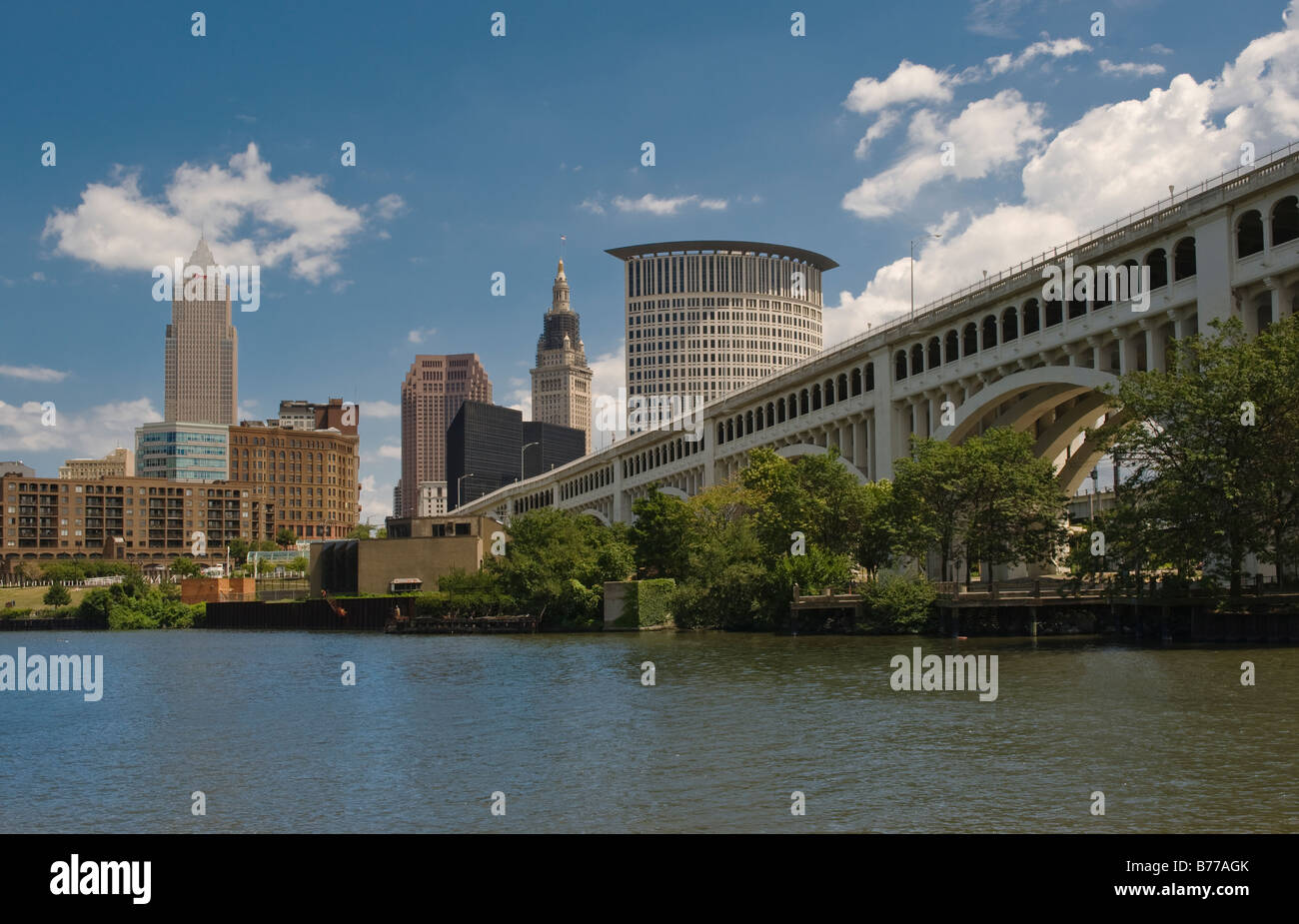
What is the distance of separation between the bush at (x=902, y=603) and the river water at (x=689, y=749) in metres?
11.3

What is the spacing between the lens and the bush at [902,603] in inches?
2714

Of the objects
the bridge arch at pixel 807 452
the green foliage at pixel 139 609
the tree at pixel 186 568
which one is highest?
the bridge arch at pixel 807 452

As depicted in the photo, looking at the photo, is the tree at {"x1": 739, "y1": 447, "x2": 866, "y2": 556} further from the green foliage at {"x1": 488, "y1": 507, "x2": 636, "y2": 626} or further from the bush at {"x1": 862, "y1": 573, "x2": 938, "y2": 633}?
the green foliage at {"x1": 488, "y1": 507, "x2": 636, "y2": 626}

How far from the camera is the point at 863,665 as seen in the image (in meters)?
52.3

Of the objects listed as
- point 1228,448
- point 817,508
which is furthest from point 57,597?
point 1228,448

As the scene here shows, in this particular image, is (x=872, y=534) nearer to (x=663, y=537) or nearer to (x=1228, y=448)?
(x=663, y=537)

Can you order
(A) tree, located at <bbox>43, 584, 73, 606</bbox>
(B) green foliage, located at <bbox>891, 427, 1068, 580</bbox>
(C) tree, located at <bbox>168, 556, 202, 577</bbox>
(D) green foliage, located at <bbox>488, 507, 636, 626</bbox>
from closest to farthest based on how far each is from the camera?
1. (B) green foliage, located at <bbox>891, 427, 1068, 580</bbox>
2. (D) green foliage, located at <bbox>488, 507, 636, 626</bbox>
3. (A) tree, located at <bbox>43, 584, 73, 606</bbox>
4. (C) tree, located at <bbox>168, 556, 202, 577</bbox>

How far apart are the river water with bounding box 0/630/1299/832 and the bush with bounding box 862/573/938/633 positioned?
11.3 meters

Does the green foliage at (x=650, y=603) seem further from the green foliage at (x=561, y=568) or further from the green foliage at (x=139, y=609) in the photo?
the green foliage at (x=139, y=609)

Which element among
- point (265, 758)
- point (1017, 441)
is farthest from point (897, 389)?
point (265, 758)

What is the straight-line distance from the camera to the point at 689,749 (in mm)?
31906

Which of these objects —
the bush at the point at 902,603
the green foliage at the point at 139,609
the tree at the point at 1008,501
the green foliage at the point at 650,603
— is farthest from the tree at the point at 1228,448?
the green foliage at the point at 139,609

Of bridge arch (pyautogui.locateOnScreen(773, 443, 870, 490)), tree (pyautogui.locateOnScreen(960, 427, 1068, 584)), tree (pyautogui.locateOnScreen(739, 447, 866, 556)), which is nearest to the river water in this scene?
tree (pyautogui.locateOnScreen(960, 427, 1068, 584))

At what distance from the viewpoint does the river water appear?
949 inches
